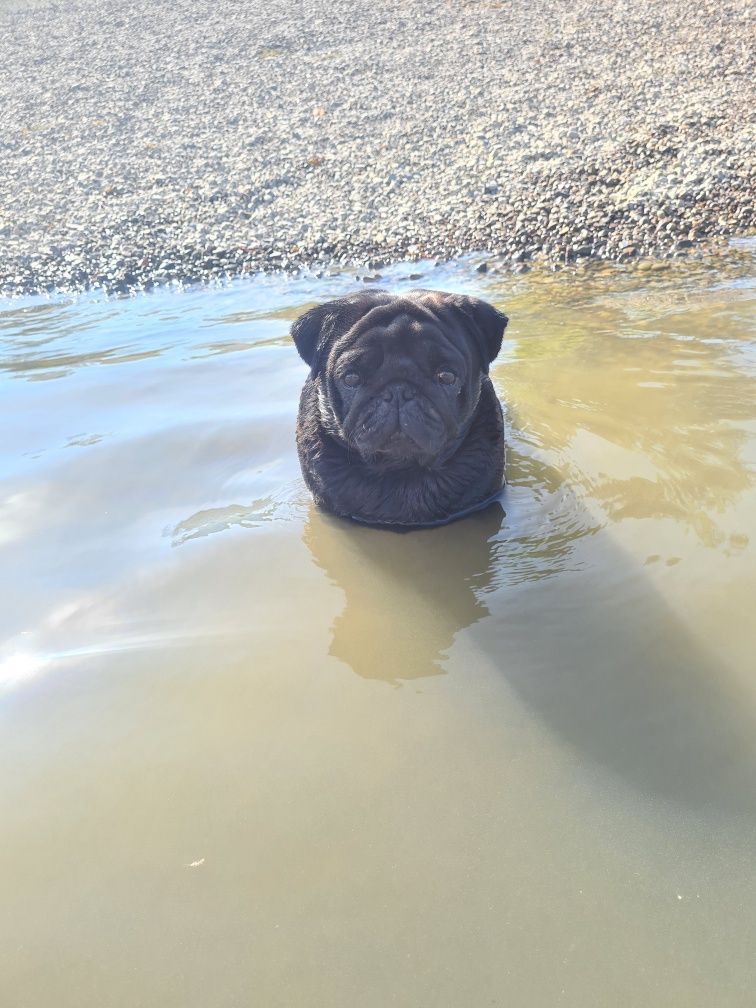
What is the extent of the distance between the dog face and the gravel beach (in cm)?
668

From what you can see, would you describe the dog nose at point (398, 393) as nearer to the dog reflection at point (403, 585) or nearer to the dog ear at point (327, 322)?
the dog ear at point (327, 322)

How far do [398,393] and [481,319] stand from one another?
3.10ft

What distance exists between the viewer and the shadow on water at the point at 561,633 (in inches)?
111

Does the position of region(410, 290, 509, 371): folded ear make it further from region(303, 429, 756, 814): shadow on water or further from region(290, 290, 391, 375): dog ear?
region(303, 429, 756, 814): shadow on water

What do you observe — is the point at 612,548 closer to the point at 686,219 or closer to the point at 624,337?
the point at 624,337

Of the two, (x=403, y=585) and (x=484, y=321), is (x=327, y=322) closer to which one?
(x=484, y=321)

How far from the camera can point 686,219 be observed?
11.7m

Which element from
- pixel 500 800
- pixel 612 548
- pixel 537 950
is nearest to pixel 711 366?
pixel 612 548

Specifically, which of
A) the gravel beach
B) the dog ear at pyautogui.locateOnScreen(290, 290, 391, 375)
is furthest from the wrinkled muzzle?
the gravel beach

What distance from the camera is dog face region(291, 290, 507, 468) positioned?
465 cm

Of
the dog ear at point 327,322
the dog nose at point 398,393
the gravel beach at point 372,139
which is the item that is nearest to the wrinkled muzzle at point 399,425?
the dog nose at point 398,393

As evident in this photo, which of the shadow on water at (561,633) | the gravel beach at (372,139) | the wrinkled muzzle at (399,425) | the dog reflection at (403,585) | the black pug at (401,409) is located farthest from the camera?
the gravel beach at (372,139)

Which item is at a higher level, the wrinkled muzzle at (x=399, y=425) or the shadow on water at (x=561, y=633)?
the wrinkled muzzle at (x=399, y=425)

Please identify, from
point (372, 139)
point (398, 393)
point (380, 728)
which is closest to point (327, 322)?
point (398, 393)
